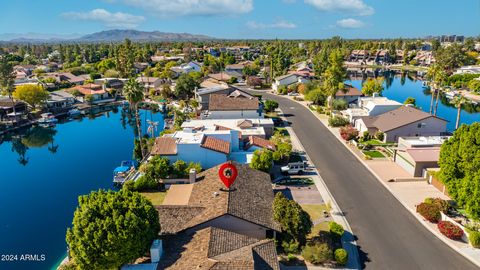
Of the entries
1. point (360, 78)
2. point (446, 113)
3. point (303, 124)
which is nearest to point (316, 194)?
point (303, 124)

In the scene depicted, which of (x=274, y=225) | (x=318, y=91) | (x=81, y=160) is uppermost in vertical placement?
(x=318, y=91)

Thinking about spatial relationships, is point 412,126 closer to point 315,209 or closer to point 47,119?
point 315,209

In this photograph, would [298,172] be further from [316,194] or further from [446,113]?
[446,113]

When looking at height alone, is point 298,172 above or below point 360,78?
below

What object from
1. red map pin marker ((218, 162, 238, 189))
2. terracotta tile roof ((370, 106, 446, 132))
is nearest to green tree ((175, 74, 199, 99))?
terracotta tile roof ((370, 106, 446, 132))

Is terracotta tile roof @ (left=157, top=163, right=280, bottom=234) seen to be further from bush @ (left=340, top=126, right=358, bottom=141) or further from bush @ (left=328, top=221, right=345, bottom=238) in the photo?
bush @ (left=340, top=126, right=358, bottom=141)

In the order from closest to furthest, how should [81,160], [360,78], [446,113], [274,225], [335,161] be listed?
[274,225] → [335,161] → [81,160] → [446,113] → [360,78]
